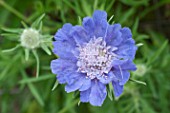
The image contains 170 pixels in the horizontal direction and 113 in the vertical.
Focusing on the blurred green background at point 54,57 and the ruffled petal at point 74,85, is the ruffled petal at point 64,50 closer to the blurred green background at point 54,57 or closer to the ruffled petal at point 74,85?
the ruffled petal at point 74,85

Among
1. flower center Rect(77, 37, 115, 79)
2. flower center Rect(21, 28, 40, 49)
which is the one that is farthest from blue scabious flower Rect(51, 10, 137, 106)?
flower center Rect(21, 28, 40, 49)

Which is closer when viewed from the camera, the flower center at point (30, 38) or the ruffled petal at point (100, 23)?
the ruffled petal at point (100, 23)

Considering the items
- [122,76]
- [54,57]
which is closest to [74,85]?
[122,76]

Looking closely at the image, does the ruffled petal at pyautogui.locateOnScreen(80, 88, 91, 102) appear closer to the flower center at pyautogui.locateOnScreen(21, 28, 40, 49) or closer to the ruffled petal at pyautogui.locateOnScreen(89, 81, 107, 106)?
Answer: the ruffled petal at pyautogui.locateOnScreen(89, 81, 107, 106)

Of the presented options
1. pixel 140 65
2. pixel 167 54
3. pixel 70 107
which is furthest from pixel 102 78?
pixel 167 54

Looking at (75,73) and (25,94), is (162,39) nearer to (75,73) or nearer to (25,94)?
(25,94)

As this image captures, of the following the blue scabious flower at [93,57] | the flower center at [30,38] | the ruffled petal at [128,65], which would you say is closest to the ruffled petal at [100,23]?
the blue scabious flower at [93,57]

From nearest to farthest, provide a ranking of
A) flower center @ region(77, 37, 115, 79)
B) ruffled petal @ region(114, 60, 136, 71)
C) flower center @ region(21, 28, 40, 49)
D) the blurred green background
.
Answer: ruffled petal @ region(114, 60, 136, 71), flower center @ region(77, 37, 115, 79), flower center @ region(21, 28, 40, 49), the blurred green background
